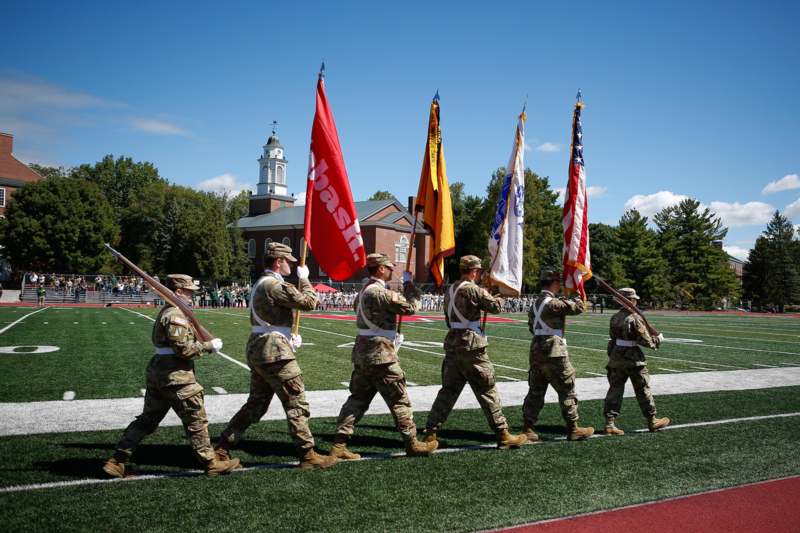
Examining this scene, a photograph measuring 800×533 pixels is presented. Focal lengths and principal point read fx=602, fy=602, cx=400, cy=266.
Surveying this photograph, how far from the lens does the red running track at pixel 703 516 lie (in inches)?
188

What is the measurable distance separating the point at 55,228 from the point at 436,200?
209ft

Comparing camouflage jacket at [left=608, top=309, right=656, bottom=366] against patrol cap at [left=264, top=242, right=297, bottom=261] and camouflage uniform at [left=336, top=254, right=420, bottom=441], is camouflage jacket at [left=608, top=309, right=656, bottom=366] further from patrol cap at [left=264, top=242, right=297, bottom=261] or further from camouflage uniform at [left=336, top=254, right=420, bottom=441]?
patrol cap at [left=264, top=242, right=297, bottom=261]

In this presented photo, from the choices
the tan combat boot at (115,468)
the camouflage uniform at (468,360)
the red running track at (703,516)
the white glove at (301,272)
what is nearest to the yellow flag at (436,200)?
the camouflage uniform at (468,360)

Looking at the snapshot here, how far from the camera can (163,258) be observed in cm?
7631

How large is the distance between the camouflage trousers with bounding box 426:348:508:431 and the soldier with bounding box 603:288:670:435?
1.99 m

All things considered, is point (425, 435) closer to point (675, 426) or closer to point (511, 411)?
point (511, 411)

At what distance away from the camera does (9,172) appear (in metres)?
74.0

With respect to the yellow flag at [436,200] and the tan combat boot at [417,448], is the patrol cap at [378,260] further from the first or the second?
the tan combat boot at [417,448]

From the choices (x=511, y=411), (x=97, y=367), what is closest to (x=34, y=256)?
(x=97, y=367)

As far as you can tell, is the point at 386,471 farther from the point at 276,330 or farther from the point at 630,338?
the point at 630,338

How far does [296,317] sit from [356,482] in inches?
72.4

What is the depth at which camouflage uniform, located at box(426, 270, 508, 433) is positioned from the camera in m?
7.09

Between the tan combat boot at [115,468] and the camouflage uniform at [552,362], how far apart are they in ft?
15.4

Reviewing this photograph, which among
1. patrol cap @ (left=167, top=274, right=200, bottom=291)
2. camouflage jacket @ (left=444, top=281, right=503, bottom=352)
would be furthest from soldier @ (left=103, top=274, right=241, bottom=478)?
camouflage jacket @ (left=444, top=281, right=503, bottom=352)
